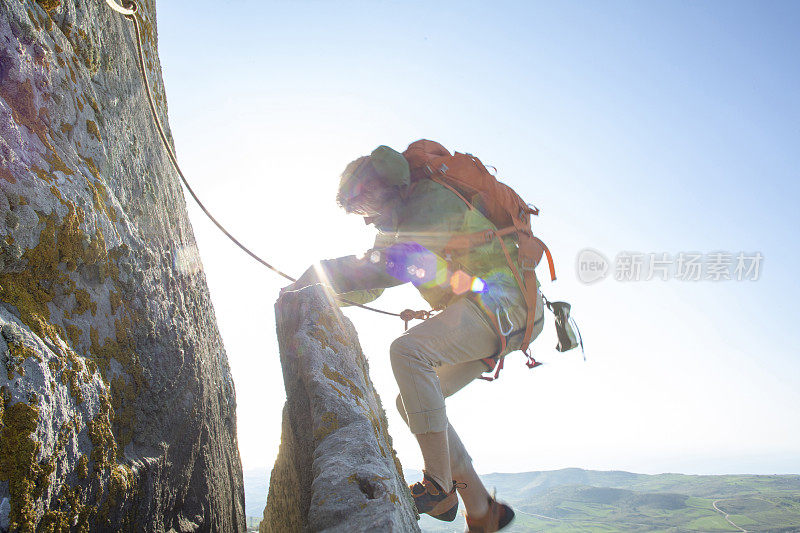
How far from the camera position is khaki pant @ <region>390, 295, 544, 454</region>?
4.56m

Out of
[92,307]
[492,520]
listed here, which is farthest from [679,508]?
[92,307]

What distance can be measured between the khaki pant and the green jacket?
0.23 m

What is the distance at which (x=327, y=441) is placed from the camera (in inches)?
129

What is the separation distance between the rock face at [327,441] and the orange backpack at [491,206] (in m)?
1.78

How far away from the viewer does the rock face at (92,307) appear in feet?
6.91

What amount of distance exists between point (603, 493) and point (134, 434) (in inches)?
9060

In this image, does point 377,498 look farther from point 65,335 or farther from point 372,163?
point 372,163

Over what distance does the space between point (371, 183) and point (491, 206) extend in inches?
59.9

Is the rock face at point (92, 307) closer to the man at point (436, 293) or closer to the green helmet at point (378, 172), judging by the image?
the man at point (436, 293)

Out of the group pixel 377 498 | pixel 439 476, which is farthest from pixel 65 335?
pixel 439 476

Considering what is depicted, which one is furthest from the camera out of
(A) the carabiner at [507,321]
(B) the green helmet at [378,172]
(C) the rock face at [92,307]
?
(B) the green helmet at [378,172]

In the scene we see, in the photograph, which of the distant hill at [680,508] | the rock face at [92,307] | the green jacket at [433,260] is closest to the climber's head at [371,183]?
the green jacket at [433,260]

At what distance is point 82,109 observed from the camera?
10.1 ft

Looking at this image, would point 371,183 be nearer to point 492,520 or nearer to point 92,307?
point 92,307
